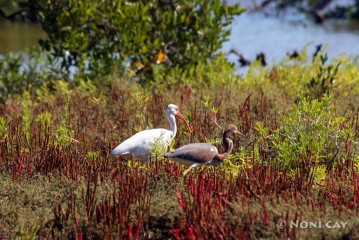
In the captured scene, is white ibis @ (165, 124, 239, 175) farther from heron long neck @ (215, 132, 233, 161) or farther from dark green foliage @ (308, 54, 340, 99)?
dark green foliage @ (308, 54, 340, 99)

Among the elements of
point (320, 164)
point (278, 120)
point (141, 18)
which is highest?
point (141, 18)

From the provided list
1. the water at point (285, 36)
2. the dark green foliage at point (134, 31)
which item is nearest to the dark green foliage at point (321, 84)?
the dark green foliage at point (134, 31)

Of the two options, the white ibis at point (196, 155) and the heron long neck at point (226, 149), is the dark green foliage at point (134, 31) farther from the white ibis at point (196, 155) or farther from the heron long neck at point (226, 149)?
the white ibis at point (196, 155)

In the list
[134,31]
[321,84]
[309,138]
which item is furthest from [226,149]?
[134,31]

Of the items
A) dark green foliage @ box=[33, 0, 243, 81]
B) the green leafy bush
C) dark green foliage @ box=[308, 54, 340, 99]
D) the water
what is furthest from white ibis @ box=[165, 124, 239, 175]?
the water

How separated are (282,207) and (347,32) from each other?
2288 centimetres

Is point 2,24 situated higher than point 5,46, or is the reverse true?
point 2,24

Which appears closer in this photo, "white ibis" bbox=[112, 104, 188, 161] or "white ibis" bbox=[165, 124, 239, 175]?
"white ibis" bbox=[165, 124, 239, 175]

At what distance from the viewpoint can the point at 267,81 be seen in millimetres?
11281

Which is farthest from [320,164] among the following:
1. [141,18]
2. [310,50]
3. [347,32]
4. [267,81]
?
[347,32]

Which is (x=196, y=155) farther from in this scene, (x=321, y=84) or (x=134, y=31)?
(x=134, y=31)

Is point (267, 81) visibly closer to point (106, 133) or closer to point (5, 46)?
point (106, 133)

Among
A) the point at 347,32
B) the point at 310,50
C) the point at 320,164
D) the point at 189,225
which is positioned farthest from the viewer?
the point at 347,32

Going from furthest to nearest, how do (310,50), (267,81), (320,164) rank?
(310,50), (267,81), (320,164)
